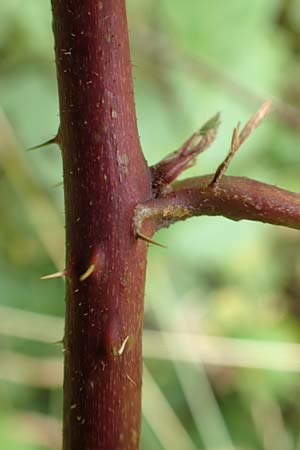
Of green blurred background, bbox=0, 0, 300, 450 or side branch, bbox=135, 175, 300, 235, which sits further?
green blurred background, bbox=0, 0, 300, 450

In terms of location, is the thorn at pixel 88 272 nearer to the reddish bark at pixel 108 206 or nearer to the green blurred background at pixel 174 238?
the reddish bark at pixel 108 206

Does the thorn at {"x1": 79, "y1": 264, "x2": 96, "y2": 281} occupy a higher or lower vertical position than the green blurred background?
lower

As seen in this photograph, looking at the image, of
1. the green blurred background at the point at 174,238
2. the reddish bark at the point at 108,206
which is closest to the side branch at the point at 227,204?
the reddish bark at the point at 108,206

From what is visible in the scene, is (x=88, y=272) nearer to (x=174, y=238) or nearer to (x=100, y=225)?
(x=100, y=225)

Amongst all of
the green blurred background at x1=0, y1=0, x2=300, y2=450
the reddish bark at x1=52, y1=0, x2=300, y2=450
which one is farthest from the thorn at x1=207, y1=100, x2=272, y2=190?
the green blurred background at x1=0, y1=0, x2=300, y2=450

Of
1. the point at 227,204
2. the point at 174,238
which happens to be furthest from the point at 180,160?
the point at 174,238

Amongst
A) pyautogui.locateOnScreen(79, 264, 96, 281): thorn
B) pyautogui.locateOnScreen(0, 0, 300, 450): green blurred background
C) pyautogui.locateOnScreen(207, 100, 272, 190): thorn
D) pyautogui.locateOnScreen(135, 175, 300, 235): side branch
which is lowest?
pyautogui.locateOnScreen(79, 264, 96, 281): thorn

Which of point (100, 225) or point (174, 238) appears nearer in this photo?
point (100, 225)

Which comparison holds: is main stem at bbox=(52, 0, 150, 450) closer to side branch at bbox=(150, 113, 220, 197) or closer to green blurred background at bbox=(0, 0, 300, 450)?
side branch at bbox=(150, 113, 220, 197)
